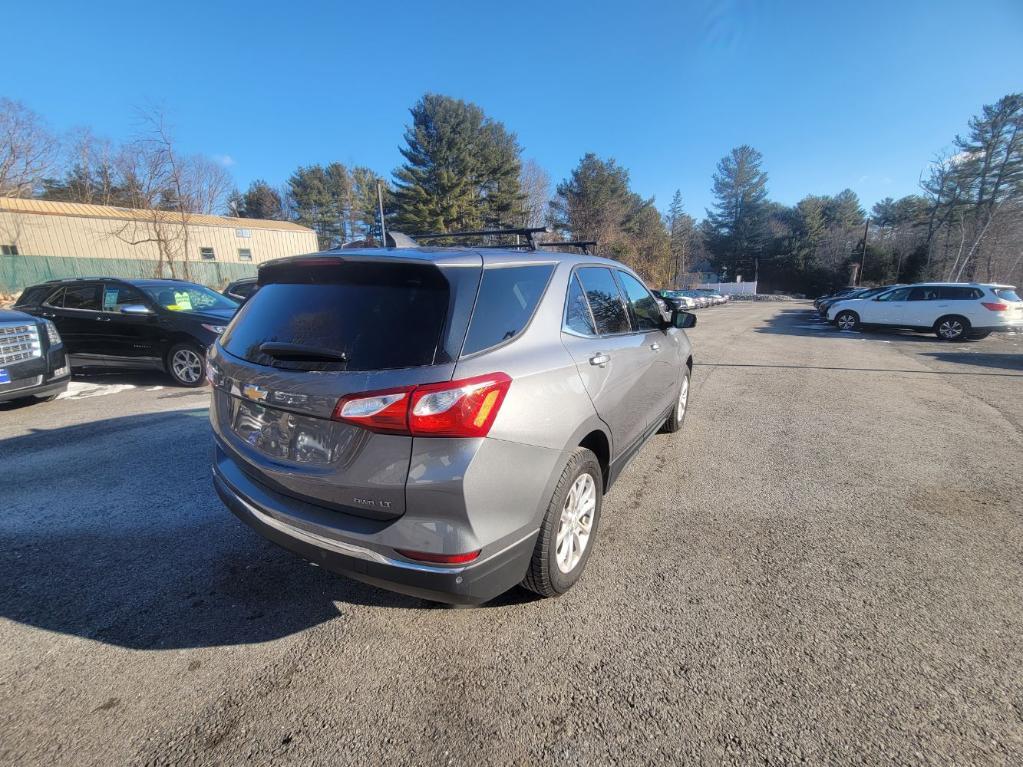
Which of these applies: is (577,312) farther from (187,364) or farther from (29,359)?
(187,364)

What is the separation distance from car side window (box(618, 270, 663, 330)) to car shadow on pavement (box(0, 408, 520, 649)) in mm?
2289

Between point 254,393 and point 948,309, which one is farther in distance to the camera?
point 948,309

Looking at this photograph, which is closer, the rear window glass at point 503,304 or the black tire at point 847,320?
the rear window glass at point 503,304

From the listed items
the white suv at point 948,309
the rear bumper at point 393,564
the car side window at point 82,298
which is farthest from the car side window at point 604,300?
the white suv at point 948,309

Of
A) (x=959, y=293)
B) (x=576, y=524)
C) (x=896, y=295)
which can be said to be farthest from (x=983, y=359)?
(x=576, y=524)

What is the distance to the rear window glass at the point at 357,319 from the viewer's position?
178cm

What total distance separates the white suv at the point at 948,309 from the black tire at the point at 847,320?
0.20 m

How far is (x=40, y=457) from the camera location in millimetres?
4082

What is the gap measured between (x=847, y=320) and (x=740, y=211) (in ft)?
210

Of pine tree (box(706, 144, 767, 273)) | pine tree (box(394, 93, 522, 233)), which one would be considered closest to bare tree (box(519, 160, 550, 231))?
pine tree (box(394, 93, 522, 233))

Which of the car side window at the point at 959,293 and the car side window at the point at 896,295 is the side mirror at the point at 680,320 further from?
the car side window at the point at 896,295

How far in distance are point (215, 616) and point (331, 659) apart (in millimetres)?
698

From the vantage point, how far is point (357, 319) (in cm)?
191

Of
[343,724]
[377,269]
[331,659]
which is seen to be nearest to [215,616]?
[331,659]
